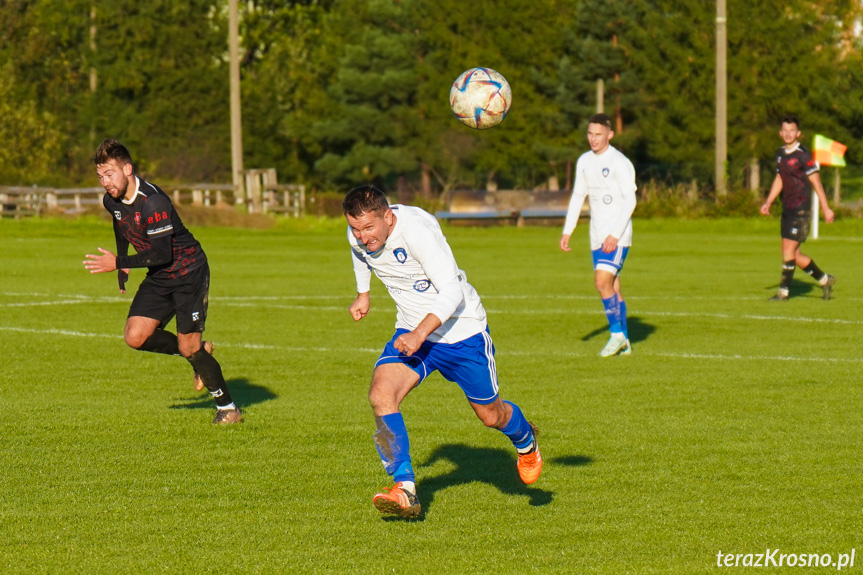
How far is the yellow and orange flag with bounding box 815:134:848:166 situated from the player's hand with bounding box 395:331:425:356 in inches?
1332

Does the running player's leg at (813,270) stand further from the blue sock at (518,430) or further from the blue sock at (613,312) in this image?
the blue sock at (518,430)

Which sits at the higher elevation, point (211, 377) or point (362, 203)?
point (362, 203)

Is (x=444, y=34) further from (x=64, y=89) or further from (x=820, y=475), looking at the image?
(x=820, y=475)

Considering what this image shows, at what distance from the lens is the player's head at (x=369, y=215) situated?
575 centimetres

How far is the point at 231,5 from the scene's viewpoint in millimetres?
43594

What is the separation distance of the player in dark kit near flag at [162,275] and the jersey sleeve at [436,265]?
2.78 meters

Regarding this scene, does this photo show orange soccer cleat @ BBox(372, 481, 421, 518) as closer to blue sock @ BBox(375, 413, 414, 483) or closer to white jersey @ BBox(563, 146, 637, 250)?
blue sock @ BBox(375, 413, 414, 483)

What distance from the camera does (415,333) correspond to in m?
5.68

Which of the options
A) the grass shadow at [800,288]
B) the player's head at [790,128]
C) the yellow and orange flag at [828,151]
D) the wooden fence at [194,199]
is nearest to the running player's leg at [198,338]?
the player's head at [790,128]

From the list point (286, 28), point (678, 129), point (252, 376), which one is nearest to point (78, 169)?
point (286, 28)

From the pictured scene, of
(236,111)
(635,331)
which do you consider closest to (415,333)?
(635,331)

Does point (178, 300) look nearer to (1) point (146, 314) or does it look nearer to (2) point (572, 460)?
(1) point (146, 314)

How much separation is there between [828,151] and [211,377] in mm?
34477

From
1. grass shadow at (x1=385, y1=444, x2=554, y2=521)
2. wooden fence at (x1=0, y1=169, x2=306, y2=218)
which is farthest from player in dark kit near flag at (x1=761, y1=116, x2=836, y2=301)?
wooden fence at (x1=0, y1=169, x2=306, y2=218)
